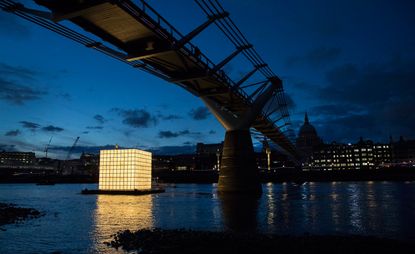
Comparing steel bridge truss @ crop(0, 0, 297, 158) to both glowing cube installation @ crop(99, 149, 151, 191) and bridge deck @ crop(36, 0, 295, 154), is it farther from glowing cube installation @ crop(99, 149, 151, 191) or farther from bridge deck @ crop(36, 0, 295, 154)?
glowing cube installation @ crop(99, 149, 151, 191)

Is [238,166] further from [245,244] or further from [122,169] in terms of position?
[245,244]

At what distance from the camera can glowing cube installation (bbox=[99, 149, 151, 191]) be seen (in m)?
66.9

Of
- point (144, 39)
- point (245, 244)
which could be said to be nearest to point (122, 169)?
point (144, 39)

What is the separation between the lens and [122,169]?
2665 inches

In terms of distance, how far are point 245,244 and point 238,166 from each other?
38.0m

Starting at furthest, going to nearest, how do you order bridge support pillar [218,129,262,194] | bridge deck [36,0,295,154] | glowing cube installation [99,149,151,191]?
glowing cube installation [99,149,151,191]
bridge support pillar [218,129,262,194]
bridge deck [36,0,295,154]

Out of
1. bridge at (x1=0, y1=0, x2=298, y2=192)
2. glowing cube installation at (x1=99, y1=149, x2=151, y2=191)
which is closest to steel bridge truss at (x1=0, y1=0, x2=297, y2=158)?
bridge at (x1=0, y1=0, x2=298, y2=192)

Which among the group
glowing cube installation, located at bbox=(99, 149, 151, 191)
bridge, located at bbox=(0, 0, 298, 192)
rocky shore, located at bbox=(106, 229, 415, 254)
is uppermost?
bridge, located at bbox=(0, 0, 298, 192)

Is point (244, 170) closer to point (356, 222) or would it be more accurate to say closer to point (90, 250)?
point (356, 222)

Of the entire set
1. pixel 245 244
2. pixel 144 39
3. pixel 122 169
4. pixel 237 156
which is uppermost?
pixel 144 39

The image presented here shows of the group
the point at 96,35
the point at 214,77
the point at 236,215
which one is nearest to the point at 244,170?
the point at 214,77

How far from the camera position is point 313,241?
18.0 m

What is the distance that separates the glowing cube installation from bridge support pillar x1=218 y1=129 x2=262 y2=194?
62.4ft

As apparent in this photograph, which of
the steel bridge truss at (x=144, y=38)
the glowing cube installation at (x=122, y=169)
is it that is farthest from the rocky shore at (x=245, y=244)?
the glowing cube installation at (x=122, y=169)
